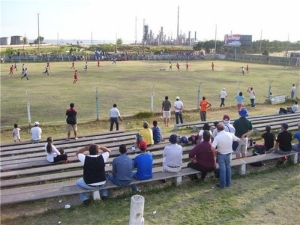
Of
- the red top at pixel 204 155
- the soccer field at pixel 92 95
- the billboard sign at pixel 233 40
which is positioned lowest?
the soccer field at pixel 92 95

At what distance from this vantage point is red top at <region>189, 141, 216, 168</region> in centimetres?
782

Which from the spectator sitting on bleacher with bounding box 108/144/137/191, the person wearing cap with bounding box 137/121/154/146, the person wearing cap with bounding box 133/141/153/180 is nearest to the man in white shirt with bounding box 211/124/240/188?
the person wearing cap with bounding box 133/141/153/180

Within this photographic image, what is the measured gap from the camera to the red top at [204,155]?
782cm

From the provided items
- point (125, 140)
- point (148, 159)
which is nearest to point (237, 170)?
point (148, 159)

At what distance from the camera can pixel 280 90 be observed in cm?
2858

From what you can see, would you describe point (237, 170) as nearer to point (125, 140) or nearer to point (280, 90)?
point (125, 140)

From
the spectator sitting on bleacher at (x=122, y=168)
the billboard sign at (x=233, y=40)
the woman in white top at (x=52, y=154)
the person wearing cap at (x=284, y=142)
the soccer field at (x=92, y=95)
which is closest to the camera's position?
the spectator sitting on bleacher at (x=122, y=168)

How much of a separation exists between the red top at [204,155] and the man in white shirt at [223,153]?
Answer: 0.40ft

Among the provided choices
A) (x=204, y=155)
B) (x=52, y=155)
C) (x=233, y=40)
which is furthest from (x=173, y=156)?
(x=233, y=40)

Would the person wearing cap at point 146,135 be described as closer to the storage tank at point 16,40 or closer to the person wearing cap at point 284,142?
the person wearing cap at point 284,142

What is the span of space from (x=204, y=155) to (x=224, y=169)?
0.54 metres

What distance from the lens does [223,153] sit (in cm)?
782

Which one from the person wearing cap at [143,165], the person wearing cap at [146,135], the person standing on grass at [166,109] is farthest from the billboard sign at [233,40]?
the person wearing cap at [143,165]

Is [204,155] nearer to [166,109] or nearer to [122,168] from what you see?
[122,168]
